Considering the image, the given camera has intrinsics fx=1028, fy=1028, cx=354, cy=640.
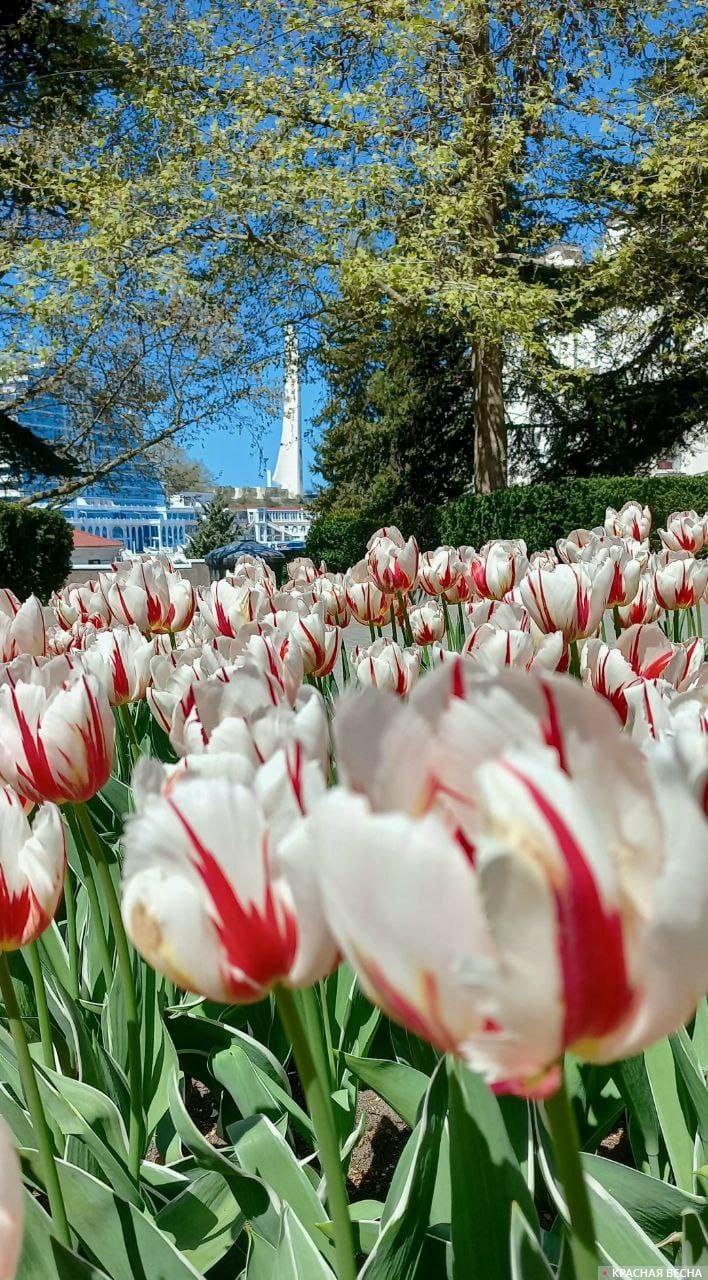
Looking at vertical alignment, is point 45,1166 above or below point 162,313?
below

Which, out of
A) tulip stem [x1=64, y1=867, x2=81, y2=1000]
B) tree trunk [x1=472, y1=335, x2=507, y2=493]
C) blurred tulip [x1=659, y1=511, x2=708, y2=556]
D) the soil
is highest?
tree trunk [x1=472, y1=335, x2=507, y2=493]

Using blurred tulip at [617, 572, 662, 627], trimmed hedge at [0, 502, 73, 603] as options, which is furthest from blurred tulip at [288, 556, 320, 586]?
trimmed hedge at [0, 502, 73, 603]

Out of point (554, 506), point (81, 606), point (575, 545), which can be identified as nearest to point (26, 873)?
point (81, 606)

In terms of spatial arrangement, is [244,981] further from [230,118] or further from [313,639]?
[230,118]

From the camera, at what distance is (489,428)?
15445 mm

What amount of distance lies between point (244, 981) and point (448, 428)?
22626 mm

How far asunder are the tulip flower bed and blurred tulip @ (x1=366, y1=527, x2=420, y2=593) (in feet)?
2.25

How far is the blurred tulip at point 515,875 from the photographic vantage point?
1.32ft

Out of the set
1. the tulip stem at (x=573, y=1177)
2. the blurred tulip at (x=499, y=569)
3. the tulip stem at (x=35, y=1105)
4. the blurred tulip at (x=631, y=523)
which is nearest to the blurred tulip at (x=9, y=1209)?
the tulip stem at (x=573, y=1177)

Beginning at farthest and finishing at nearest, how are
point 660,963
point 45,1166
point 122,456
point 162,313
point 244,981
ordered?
1. point 122,456
2. point 162,313
3. point 45,1166
4. point 244,981
5. point 660,963

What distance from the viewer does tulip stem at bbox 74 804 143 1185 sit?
1.27 meters

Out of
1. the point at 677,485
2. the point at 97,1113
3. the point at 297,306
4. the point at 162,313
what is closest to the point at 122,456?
the point at 162,313

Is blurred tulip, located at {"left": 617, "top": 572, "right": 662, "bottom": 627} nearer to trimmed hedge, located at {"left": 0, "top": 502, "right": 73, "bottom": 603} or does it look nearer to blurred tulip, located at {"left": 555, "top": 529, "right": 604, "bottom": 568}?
blurred tulip, located at {"left": 555, "top": 529, "right": 604, "bottom": 568}

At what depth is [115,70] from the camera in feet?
44.4
